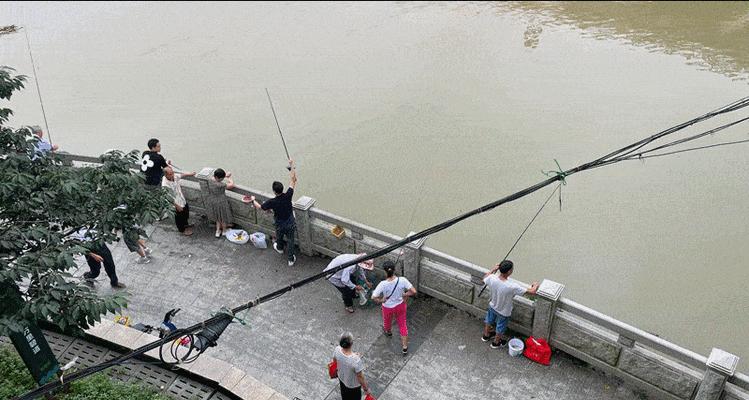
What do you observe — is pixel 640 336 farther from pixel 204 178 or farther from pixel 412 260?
pixel 204 178

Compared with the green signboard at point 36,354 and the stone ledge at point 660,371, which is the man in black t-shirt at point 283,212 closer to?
the green signboard at point 36,354

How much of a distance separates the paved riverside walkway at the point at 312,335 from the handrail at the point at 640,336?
0.76 m

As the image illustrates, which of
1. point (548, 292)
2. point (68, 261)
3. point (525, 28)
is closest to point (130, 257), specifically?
point (68, 261)

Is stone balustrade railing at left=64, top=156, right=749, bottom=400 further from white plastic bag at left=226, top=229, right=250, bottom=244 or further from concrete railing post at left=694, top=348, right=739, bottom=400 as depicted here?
white plastic bag at left=226, top=229, right=250, bottom=244

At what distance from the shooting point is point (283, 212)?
824 centimetres

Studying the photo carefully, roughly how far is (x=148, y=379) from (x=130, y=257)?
3.06 m

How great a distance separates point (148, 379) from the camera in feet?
21.5

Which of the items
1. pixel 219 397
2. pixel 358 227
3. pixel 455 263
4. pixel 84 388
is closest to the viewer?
pixel 84 388

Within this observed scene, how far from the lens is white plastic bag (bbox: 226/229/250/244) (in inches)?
364

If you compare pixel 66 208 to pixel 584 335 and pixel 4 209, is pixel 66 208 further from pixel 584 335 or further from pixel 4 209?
pixel 584 335

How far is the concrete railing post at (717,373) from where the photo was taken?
19.2 feet

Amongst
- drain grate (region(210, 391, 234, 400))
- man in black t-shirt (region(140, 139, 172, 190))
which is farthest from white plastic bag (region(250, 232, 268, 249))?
drain grate (region(210, 391, 234, 400))

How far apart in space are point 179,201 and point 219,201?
62 cm

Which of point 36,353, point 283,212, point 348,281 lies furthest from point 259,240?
point 36,353
